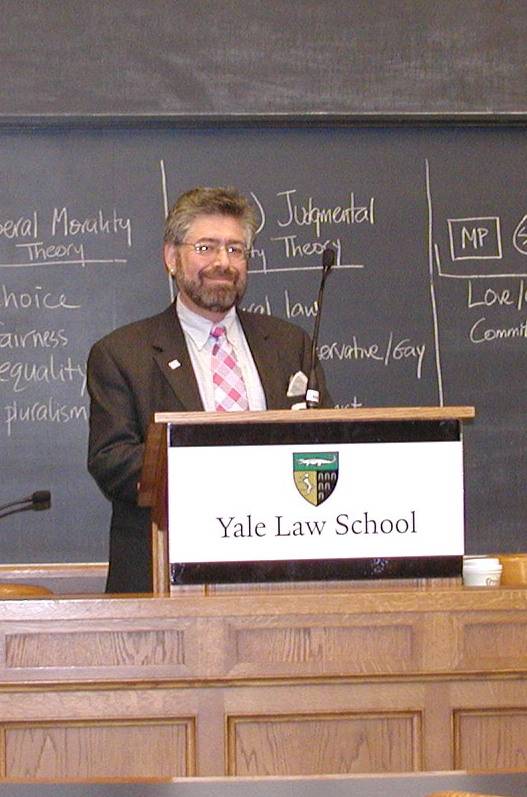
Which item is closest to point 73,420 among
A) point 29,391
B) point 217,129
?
point 29,391

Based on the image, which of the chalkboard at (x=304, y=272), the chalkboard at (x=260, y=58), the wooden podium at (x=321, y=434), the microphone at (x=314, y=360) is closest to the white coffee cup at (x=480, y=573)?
the wooden podium at (x=321, y=434)

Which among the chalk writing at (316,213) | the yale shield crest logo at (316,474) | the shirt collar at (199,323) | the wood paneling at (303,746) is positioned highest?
the chalk writing at (316,213)

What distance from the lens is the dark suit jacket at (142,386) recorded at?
320 cm

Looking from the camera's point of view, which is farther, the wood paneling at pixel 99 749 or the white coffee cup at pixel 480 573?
the white coffee cup at pixel 480 573

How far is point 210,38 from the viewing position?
15.1 ft

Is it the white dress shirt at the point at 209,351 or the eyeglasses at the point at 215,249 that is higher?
the eyeglasses at the point at 215,249

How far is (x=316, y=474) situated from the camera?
247cm

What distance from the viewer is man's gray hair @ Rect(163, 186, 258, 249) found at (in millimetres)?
3326

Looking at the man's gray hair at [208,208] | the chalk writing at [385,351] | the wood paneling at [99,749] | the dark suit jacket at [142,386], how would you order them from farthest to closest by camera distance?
1. the chalk writing at [385,351]
2. the man's gray hair at [208,208]
3. the dark suit jacket at [142,386]
4. the wood paneling at [99,749]

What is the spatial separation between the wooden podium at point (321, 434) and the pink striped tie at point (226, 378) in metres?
0.68

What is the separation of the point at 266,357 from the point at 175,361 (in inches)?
8.2

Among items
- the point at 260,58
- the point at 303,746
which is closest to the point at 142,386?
the point at 303,746

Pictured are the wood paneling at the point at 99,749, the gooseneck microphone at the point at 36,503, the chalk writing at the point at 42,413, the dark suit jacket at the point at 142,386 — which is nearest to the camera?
the wood paneling at the point at 99,749

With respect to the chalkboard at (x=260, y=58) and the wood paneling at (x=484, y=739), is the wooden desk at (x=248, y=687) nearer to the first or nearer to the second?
the wood paneling at (x=484, y=739)
